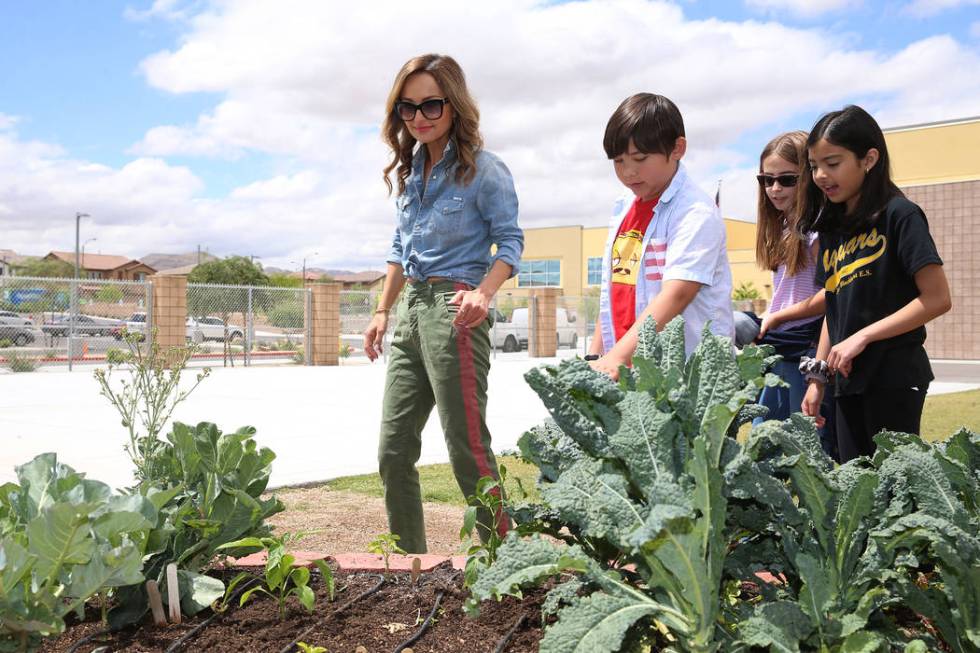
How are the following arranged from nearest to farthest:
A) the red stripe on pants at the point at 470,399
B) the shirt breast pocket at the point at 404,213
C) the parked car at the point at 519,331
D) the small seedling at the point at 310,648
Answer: the small seedling at the point at 310,648, the red stripe on pants at the point at 470,399, the shirt breast pocket at the point at 404,213, the parked car at the point at 519,331

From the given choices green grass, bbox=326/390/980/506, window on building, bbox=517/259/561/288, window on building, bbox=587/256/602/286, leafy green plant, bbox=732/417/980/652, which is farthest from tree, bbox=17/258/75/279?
leafy green plant, bbox=732/417/980/652

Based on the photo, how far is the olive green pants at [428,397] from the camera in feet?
9.74

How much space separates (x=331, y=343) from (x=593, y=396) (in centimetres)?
1987

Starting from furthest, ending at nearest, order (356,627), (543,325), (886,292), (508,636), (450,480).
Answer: (543,325), (450,480), (886,292), (356,627), (508,636)

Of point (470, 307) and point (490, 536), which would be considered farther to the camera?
point (470, 307)

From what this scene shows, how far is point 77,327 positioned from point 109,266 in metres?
102

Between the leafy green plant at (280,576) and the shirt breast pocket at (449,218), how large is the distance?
4.38 ft

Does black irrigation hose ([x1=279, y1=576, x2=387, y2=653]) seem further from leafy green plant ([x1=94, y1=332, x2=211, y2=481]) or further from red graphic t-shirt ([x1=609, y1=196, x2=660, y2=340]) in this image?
red graphic t-shirt ([x1=609, y1=196, x2=660, y2=340])

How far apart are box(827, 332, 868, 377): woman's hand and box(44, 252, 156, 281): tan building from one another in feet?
369

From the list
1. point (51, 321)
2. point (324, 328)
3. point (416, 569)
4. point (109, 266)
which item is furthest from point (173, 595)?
point (109, 266)

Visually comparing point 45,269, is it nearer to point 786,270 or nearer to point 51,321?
point 51,321

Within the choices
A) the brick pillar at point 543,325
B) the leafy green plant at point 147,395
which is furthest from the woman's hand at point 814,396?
the brick pillar at point 543,325

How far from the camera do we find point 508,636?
1.83 metres

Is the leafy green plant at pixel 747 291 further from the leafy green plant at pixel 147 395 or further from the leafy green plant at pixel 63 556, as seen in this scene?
the leafy green plant at pixel 63 556
